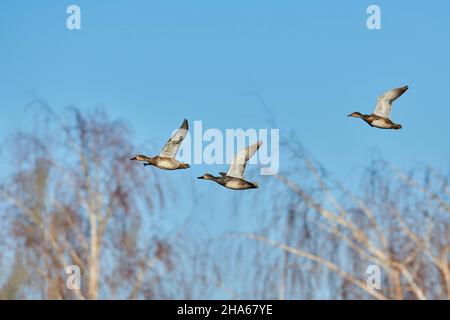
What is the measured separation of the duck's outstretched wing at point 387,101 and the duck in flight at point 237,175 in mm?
1277

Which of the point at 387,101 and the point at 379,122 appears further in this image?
the point at 387,101

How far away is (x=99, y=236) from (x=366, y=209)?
10.2ft

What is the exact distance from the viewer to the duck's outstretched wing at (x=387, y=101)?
40.8ft

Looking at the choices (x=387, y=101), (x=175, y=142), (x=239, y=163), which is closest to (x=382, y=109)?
(x=387, y=101)

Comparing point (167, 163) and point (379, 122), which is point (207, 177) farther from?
point (379, 122)

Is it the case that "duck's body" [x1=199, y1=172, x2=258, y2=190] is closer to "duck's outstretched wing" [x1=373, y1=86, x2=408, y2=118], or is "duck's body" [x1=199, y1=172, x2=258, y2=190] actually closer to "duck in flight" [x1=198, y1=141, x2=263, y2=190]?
"duck in flight" [x1=198, y1=141, x2=263, y2=190]

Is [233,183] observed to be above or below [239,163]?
below

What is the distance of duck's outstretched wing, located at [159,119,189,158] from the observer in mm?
11742

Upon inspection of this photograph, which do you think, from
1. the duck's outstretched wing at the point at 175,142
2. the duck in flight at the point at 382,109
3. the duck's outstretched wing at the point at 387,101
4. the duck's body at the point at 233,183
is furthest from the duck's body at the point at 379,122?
the duck's outstretched wing at the point at 175,142

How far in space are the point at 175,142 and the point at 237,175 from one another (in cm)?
62

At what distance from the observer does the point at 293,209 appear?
581 inches

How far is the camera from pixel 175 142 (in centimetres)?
1180

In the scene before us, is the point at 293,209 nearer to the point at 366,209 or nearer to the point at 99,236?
the point at 366,209
